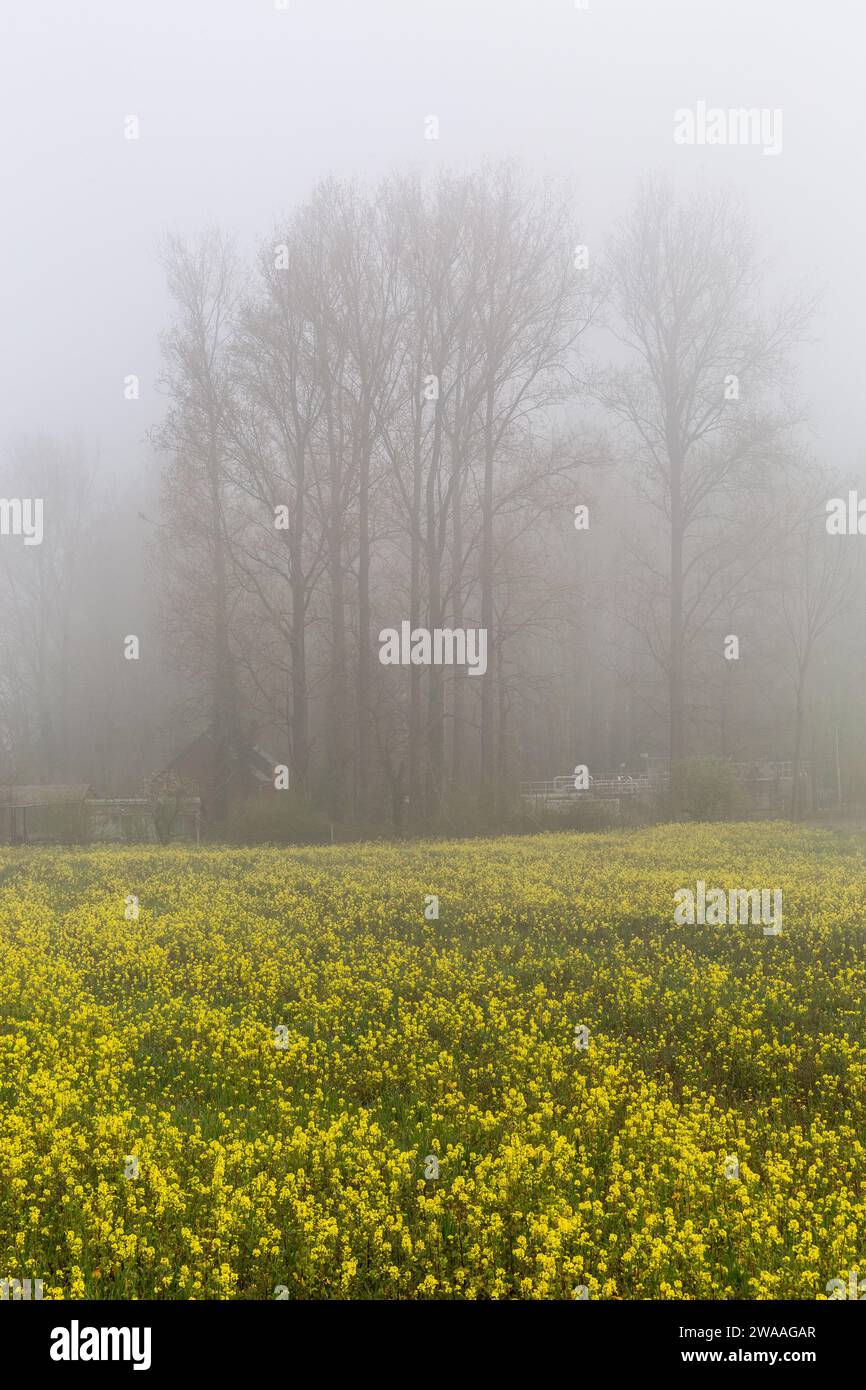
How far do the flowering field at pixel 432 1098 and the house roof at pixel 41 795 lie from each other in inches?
678

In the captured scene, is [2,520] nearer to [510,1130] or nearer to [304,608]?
[304,608]

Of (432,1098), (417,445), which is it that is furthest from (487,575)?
(432,1098)

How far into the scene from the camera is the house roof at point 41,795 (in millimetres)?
31914

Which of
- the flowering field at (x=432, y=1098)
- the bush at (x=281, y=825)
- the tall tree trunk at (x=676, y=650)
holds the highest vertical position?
the tall tree trunk at (x=676, y=650)

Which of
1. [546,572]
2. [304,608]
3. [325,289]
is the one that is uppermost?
[325,289]

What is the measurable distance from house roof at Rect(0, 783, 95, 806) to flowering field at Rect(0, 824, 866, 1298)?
17.2 m

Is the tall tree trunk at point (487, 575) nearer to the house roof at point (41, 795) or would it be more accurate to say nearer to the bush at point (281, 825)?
the bush at point (281, 825)

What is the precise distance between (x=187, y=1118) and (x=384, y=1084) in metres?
1.53

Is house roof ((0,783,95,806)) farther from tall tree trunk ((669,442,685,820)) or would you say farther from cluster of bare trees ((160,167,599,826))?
tall tree trunk ((669,442,685,820))

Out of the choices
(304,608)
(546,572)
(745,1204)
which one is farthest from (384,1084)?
(546,572)

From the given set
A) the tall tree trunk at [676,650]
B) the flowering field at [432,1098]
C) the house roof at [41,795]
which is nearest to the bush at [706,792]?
the tall tree trunk at [676,650]

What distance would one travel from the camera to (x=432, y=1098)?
7777 mm
